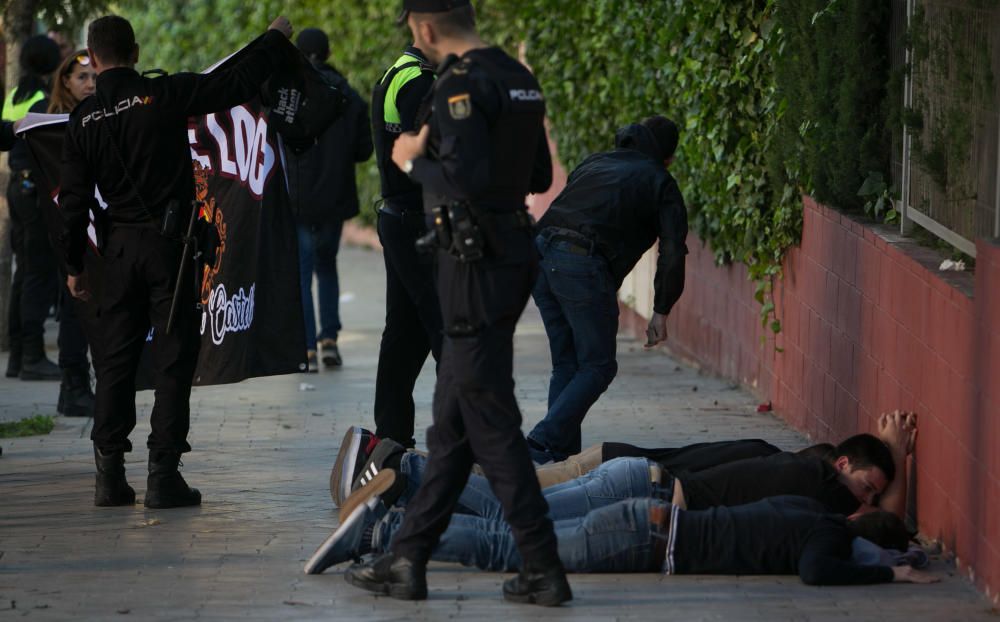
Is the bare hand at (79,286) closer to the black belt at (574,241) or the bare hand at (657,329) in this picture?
the black belt at (574,241)

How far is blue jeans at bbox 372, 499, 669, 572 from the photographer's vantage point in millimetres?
5777

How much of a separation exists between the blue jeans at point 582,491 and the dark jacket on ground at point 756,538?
Result: 36 cm

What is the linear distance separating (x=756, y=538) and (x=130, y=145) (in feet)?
9.80

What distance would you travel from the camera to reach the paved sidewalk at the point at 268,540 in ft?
17.9

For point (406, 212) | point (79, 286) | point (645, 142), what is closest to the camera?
point (79, 286)

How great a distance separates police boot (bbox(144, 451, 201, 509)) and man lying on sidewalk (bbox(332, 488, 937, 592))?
60.2 inches

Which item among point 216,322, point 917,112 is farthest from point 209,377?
point 917,112

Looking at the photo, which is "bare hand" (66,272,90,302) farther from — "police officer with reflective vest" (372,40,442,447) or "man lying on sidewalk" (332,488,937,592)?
"man lying on sidewalk" (332,488,937,592)

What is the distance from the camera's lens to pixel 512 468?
5.30 meters

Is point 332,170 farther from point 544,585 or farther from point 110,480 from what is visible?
point 544,585

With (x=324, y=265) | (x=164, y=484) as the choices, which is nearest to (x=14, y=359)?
(x=324, y=265)

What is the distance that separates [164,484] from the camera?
704 cm

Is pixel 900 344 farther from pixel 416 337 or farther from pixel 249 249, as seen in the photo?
pixel 249 249

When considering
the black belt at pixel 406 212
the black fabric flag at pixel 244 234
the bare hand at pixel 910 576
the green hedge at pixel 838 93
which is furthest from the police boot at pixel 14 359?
the bare hand at pixel 910 576
